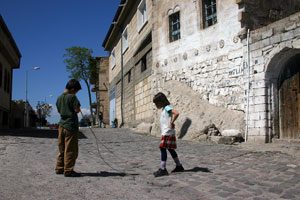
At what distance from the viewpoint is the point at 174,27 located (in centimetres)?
1683

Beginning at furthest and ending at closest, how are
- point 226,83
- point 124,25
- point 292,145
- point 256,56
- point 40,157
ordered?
point 124,25 → point 226,83 → point 256,56 → point 292,145 → point 40,157

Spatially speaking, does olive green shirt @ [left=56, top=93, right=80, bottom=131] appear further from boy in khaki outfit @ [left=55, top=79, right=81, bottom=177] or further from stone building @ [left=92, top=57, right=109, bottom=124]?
stone building @ [left=92, top=57, right=109, bottom=124]

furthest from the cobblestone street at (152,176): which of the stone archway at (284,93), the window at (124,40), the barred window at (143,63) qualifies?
the window at (124,40)

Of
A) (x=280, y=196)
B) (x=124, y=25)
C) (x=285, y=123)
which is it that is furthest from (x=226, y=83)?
(x=124, y=25)

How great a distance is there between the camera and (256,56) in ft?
38.7

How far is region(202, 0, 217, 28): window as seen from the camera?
14453mm

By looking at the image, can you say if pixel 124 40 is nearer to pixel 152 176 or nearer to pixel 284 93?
pixel 284 93

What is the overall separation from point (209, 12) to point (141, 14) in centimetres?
798

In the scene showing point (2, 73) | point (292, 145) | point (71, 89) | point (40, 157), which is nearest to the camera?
point (71, 89)

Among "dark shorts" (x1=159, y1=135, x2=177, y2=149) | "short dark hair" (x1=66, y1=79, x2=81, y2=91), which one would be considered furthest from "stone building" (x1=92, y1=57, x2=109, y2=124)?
"dark shorts" (x1=159, y1=135, x2=177, y2=149)

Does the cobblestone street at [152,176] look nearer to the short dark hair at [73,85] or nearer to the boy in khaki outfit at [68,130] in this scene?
the boy in khaki outfit at [68,130]

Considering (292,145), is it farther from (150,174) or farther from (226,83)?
(150,174)

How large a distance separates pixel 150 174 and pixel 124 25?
21047mm

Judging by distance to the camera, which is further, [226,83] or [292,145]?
[226,83]
